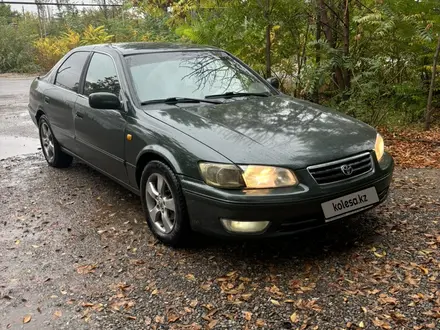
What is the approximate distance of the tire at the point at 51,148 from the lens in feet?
19.1

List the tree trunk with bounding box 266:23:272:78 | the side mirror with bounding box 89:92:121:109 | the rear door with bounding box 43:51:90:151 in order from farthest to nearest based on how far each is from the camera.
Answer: the tree trunk with bounding box 266:23:272:78
the rear door with bounding box 43:51:90:151
the side mirror with bounding box 89:92:121:109

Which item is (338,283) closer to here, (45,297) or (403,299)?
(403,299)

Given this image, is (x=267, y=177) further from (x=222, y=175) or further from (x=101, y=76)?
(x=101, y=76)

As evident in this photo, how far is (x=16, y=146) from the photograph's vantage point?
24.0ft

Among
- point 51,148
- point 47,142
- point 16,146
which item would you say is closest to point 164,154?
point 51,148

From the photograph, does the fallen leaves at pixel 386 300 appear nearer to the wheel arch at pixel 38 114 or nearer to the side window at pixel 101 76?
the side window at pixel 101 76

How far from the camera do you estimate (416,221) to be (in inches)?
156

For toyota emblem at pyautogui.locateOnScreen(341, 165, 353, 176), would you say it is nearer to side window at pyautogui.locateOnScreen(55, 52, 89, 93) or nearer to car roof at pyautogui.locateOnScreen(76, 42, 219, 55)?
car roof at pyautogui.locateOnScreen(76, 42, 219, 55)

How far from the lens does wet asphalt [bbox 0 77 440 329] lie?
9.10ft

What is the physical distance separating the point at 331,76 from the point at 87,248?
5.77 metres

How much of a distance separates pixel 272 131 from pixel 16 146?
5.33 m

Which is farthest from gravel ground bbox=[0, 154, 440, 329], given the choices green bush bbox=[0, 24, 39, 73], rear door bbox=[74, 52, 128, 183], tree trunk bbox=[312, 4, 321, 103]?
green bush bbox=[0, 24, 39, 73]

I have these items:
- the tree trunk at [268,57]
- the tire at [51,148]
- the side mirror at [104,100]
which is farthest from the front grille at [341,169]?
the tree trunk at [268,57]

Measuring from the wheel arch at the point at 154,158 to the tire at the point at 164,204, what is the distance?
0.05 metres
